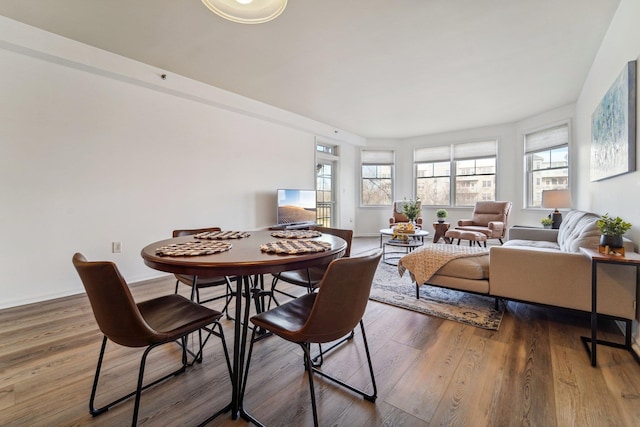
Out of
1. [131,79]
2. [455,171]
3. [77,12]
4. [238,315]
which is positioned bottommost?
[238,315]

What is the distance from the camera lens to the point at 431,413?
4.41 ft

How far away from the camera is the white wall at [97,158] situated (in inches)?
105

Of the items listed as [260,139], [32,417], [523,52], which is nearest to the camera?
[32,417]

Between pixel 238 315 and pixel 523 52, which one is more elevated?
pixel 523 52

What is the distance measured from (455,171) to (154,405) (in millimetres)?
7071

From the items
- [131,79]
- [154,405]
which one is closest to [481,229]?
[154,405]

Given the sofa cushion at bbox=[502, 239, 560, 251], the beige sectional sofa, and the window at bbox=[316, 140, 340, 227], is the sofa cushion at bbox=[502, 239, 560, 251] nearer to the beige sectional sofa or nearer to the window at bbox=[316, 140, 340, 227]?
the beige sectional sofa

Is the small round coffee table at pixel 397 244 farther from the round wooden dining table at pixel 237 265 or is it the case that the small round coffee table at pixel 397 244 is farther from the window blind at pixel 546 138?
the window blind at pixel 546 138

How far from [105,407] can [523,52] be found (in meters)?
4.62

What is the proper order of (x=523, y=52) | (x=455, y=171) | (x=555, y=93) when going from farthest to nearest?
(x=455, y=171) < (x=555, y=93) < (x=523, y=52)

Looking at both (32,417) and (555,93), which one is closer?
(32,417)

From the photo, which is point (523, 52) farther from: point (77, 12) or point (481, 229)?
point (77, 12)

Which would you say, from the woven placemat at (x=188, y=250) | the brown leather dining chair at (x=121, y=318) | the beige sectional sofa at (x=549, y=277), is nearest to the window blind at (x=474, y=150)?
the beige sectional sofa at (x=549, y=277)

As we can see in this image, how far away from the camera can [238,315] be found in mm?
1387
